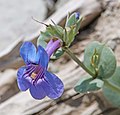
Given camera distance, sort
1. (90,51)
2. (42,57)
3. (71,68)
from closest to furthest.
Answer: (42,57) → (90,51) → (71,68)

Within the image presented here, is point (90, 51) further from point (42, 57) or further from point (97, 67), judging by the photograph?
point (42, 57)

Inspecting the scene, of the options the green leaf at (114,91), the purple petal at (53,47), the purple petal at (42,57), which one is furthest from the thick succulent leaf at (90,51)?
the purple petal at (42,57)

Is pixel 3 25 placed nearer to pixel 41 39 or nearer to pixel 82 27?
pixel 82 27

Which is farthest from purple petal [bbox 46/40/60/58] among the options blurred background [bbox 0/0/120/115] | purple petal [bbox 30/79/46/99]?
blurred background [bbox 0/0/120/115]

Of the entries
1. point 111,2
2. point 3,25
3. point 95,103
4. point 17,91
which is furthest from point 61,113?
point 3,25

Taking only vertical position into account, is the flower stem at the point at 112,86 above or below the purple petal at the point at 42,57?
below

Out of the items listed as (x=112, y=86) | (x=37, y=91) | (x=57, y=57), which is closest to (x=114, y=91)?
(x=112, y=86)

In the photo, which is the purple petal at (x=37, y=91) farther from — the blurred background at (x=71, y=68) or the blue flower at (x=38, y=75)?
the blurred background at (x=71, y=68)

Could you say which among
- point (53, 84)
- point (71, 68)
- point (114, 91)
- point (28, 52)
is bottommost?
point (114, 91)
